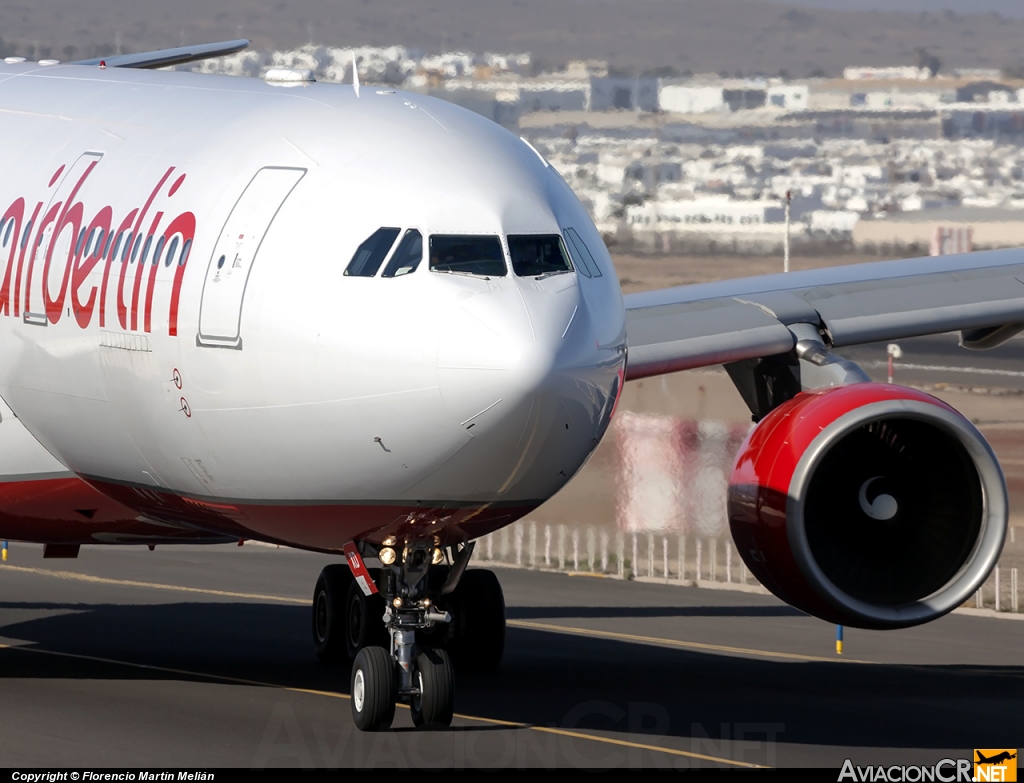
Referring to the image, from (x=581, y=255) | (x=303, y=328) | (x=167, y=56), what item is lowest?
(x=303, y=328)

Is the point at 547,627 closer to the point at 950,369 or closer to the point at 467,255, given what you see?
the point at 467,255

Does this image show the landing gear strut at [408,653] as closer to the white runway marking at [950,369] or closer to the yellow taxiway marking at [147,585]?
the yellow taxiway marking at [147,585]

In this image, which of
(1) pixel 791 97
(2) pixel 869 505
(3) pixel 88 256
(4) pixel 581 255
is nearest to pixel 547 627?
(2) pixel 869 505

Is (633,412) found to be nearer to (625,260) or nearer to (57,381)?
(57,381)

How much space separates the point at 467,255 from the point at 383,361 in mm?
1038

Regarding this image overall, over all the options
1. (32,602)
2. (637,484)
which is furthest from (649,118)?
(32,602)

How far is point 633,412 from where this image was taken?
4419 centimetres

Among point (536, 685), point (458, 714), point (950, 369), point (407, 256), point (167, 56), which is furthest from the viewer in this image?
point (950, 369)

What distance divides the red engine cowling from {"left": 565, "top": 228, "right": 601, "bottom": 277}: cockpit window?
3.47 meters

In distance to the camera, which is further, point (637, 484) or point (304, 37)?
point (304, 37)

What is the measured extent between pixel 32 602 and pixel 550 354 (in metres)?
15.4

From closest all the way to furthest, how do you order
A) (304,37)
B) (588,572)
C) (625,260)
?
(588,572)
(625,260)
(304,37)

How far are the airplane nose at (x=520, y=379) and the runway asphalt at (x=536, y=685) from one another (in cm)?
244

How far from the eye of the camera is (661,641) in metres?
23.8
